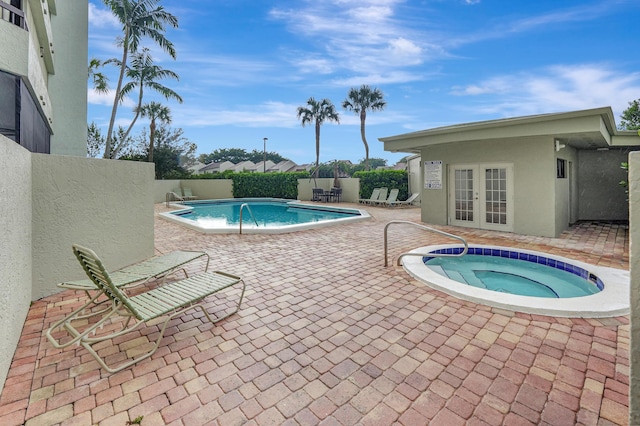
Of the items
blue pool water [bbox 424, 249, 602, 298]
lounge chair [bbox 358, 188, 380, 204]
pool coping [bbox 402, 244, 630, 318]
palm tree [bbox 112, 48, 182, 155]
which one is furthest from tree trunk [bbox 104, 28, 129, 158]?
pool coping [bbox 402, 244, 630, 318]

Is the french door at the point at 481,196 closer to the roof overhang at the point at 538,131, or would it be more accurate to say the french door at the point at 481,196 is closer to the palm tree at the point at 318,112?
the roof overhang at the point at 538,131

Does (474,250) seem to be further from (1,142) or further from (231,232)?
(1,142)

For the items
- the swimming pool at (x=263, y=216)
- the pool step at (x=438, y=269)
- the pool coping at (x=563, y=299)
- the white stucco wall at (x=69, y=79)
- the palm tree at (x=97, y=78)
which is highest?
the palm tree at (x=97, y=78)

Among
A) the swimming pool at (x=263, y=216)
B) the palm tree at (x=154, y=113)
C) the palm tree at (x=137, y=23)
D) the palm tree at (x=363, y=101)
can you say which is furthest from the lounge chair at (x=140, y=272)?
the palm tree at (x=363, y=101)

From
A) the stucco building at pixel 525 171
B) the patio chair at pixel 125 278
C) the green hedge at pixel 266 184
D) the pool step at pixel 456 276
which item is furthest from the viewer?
the green hedge at pixel 266 184

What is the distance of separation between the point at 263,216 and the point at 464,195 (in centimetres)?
1019

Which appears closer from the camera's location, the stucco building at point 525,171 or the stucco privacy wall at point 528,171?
the stucco building at point 525,171

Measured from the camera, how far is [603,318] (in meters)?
3.47

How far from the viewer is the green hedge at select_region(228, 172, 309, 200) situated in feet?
77.6

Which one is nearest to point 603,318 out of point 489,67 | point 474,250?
point 474,250

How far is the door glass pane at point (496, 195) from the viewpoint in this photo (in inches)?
355

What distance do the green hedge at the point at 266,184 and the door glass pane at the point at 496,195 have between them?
1579cm

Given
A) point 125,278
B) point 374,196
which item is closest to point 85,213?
point 125,278

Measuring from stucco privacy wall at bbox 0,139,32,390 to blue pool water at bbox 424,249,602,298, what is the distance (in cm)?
598
